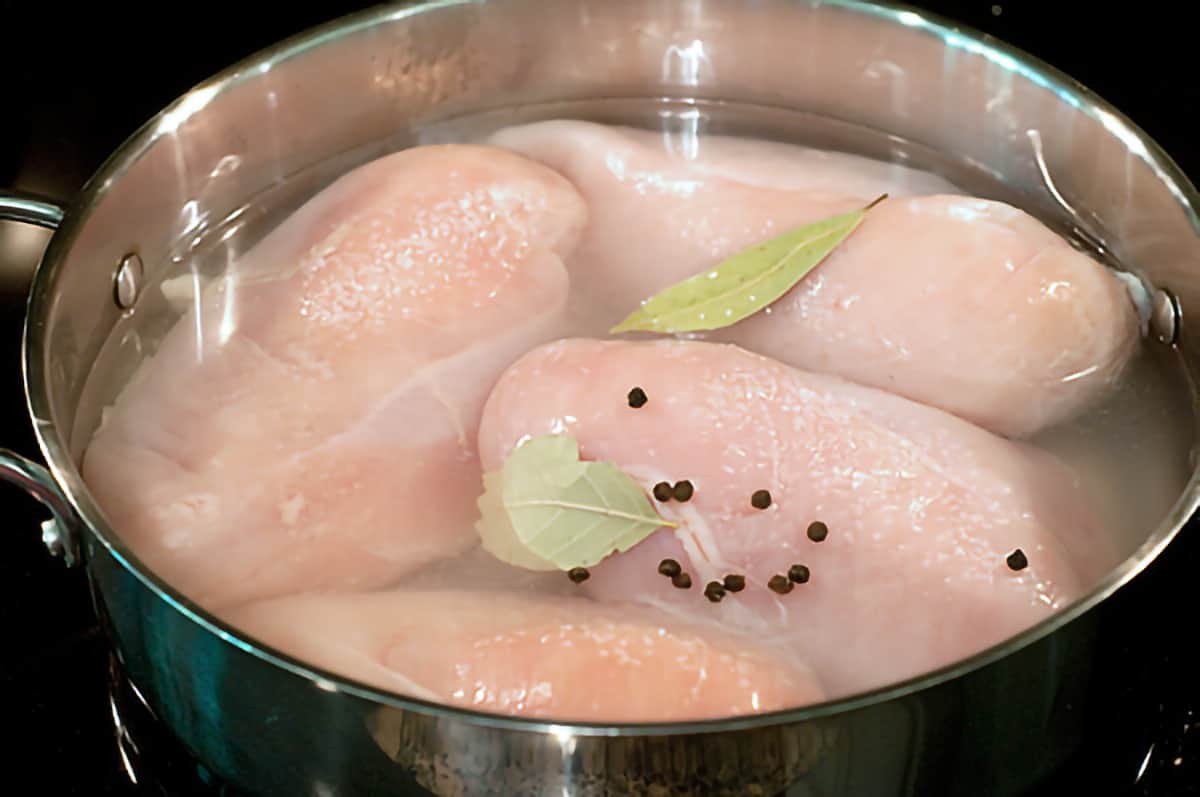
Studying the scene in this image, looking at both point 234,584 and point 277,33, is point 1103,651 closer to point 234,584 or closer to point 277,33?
point 234,584

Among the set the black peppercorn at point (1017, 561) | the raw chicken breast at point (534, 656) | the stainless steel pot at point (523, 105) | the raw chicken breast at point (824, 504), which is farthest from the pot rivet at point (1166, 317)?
the raw chicken breast at point (534, 656)

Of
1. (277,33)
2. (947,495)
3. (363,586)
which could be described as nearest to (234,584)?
(363,586)

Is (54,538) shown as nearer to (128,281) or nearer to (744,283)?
(128,281)

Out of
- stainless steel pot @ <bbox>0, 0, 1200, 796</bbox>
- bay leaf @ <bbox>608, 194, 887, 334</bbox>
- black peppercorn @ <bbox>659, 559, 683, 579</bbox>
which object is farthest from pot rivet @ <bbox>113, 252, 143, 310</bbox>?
black peppercorn @ <bbox>659, 559, 683, 579</bbox>

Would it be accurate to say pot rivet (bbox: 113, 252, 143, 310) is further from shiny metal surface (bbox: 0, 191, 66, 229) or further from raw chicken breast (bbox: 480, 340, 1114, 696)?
raw chicken breast (bbox: 480, 340, 1114, 696)

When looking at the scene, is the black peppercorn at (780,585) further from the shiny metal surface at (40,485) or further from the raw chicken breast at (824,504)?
the shiny metal surface at (40,485)

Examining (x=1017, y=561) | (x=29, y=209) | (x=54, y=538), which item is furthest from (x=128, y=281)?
(x=1017, y=561)
